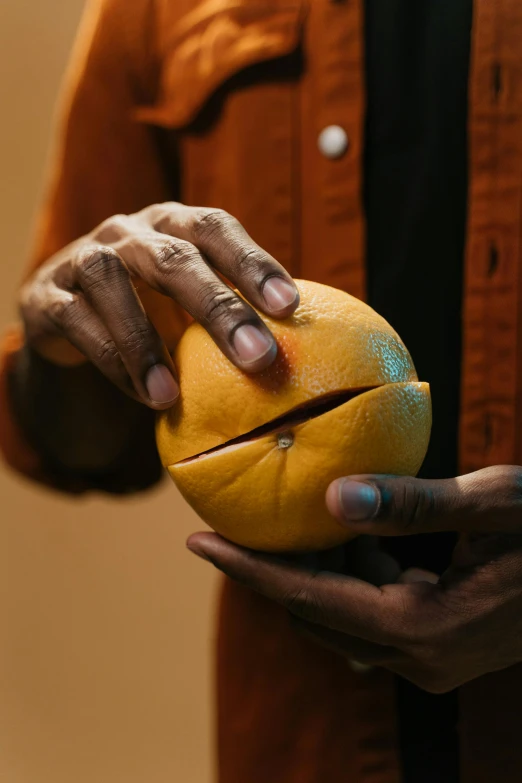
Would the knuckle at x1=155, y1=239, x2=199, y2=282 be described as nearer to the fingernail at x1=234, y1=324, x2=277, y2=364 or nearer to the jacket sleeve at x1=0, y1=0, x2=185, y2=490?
the fingernail at x1=234, y1=324, x2=277, y2=364

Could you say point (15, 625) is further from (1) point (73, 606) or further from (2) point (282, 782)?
(2) point (282, 782)

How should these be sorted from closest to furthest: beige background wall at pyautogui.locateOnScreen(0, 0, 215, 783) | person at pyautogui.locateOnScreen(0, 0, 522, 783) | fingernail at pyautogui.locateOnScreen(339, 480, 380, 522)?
fingernail at pyautogui.locateOnScreen(339, 480, 380, 522)
person at pyautogui.locateOnScreen(0, 0, 522, 783)
beige background wall at pyautogui.locateOnScreen(0, 0, 215, 783)

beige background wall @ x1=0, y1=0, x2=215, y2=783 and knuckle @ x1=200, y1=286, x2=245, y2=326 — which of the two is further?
beige background wall @ x1=0, y1=0, x2=215, y2=783

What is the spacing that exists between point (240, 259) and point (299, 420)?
0.10 m

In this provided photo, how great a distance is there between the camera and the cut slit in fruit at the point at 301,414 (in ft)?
1.23

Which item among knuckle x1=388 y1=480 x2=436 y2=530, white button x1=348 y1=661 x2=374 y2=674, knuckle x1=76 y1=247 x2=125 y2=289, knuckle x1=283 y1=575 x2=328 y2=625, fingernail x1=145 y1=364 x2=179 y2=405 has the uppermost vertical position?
knuckle x1=76 y1=247 x2=125 y2=289

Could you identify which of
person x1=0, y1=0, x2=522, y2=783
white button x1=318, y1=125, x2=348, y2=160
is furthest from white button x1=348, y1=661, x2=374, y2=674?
white button x1=318, y1=125, x2=348, y2=160

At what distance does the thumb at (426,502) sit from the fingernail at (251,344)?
0.08 metres

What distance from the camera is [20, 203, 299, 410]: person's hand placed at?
358 mm

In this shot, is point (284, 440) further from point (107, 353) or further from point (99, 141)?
point (99, 141)

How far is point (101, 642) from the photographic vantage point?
1056 millimetres

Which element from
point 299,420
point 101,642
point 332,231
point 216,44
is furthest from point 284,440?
point 101,642

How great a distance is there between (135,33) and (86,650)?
2.97 ft

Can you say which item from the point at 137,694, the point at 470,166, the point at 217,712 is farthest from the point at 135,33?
the point at 137,694
